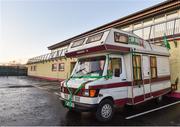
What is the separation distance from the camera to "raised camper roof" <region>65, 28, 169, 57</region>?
5.11m

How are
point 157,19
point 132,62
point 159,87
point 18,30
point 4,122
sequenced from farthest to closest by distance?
1. point 18,30
2. point 157,19
3. point 159,87
4. point 132,62
5. point 4,122

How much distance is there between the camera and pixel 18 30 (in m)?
16.0

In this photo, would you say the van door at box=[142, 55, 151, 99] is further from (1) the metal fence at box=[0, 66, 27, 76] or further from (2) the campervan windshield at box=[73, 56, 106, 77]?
(1) the metal fence at box=[0, 66, 27, 76]

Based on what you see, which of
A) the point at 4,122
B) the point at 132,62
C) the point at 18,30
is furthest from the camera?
the point at 18,30

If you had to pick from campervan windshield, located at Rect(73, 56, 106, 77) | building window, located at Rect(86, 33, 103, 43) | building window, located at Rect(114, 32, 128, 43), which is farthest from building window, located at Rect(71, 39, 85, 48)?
building window, located at Rect(114, 32, 128, 43)

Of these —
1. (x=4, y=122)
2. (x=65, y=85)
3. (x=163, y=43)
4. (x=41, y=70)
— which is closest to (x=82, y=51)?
(x=65, y=85)

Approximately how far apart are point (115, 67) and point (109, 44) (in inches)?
37.4

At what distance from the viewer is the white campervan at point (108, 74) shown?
4.85 meters

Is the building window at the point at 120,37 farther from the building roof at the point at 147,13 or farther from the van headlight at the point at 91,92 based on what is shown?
the building roof at the point at 147,13

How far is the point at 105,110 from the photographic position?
5.00 metres

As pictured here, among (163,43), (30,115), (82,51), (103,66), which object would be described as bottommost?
(30,115)

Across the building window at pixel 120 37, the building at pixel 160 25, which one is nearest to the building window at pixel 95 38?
the building window at pixel 120 37

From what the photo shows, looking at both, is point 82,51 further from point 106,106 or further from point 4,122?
point 4,122

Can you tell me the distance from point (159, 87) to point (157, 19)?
7.22 meters
